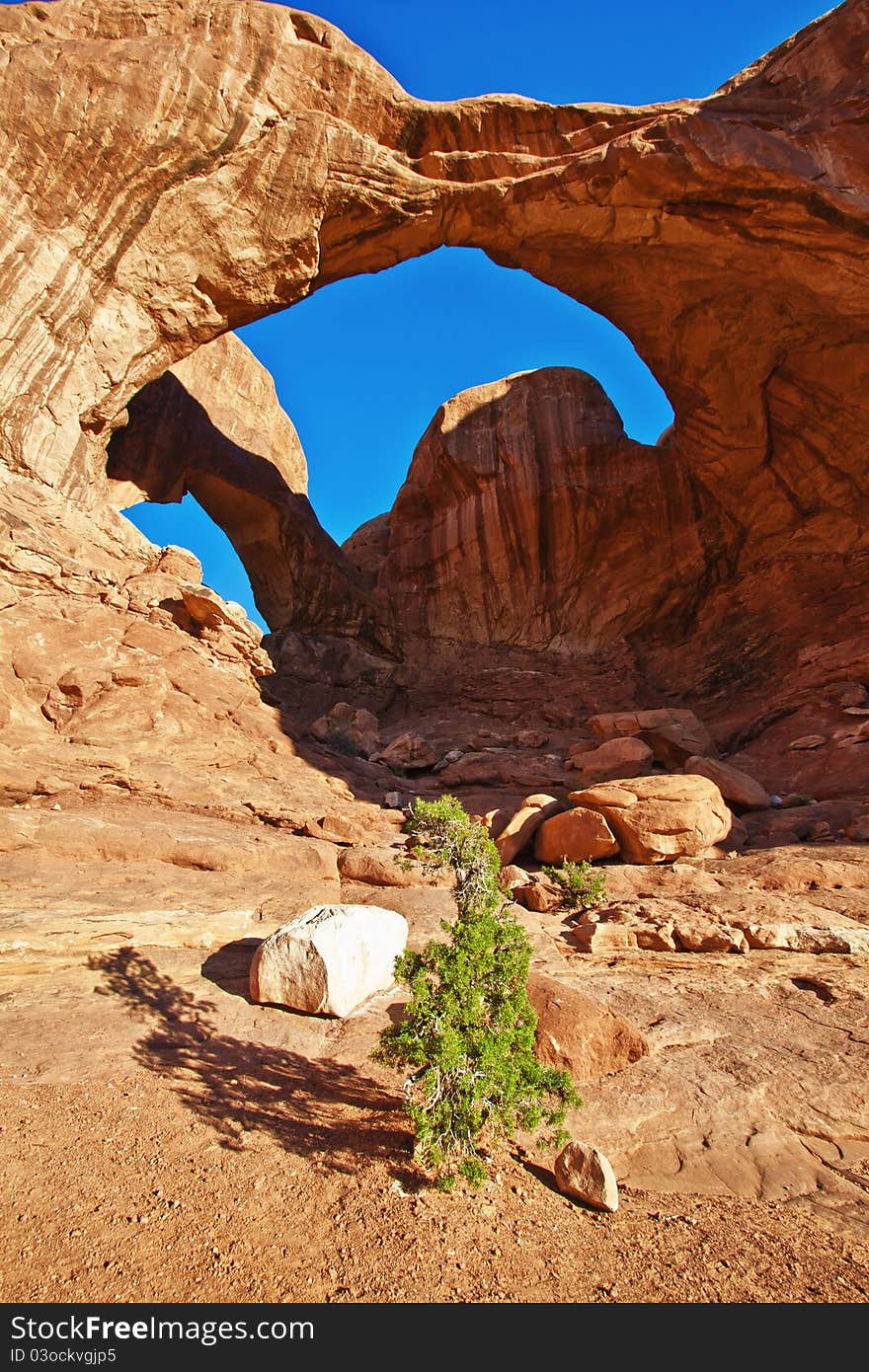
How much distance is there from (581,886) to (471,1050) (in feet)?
18.2

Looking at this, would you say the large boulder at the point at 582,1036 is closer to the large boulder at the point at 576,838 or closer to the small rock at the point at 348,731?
the large boulder at the point at 576,838

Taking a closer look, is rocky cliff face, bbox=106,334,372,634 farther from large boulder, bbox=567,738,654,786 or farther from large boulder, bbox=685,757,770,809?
large boulder, bbox=685,757,770,809

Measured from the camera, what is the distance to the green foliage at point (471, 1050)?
4.01 meters

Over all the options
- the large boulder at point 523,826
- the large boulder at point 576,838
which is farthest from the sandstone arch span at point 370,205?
the large boulder at point 576,838

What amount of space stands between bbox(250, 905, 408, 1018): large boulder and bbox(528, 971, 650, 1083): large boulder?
168 centimetres

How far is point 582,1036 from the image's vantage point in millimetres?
5598

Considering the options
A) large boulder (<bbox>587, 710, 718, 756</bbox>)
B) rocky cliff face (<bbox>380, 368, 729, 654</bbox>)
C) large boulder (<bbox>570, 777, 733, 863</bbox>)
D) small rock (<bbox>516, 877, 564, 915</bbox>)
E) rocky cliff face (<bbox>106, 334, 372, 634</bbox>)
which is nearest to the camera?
small rock (<bbox>516, 877, 564, 915</bbox>)

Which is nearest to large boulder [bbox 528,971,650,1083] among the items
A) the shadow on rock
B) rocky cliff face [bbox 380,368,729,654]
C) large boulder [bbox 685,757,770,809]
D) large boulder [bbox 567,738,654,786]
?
the shadow on rock

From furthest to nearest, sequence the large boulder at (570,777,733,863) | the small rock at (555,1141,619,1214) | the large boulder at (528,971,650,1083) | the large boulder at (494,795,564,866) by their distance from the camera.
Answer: the large boulder at (494,795,564,866)
the large boulder at (570,777,733,863)
the large boulder at (528,971,650,1083)
the small rock at (555,1141,619,1214)

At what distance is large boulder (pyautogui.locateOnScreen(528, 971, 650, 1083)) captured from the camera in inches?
215

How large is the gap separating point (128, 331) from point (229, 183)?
4701mm

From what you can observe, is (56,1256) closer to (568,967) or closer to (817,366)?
(568,967)
